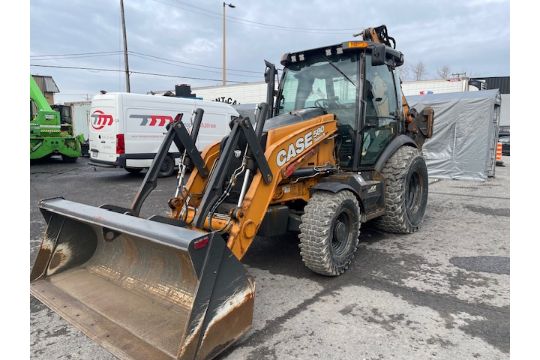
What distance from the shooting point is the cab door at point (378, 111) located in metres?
4.85

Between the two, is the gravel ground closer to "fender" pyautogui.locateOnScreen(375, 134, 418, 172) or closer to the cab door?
"fender" pyautogui.locateOnScreen(375, 134, 418, 172)

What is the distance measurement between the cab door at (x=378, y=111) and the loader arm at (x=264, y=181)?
58cm

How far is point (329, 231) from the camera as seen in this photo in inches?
145

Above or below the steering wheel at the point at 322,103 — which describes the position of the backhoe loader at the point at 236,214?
below

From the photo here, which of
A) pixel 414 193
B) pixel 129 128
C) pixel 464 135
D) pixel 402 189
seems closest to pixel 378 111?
pixel 402 189

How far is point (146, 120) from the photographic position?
36.1ft

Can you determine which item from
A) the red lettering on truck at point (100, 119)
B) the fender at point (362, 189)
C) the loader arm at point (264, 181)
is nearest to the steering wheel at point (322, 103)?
the loader arm at point (264, 181)

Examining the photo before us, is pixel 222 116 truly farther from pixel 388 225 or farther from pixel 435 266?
pixel 435 266


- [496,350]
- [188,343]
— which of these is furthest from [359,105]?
[188,343]

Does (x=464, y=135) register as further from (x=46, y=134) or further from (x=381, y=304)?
(x=46, y=134)

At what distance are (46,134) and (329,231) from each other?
14.7 meters

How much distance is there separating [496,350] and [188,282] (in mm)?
2343

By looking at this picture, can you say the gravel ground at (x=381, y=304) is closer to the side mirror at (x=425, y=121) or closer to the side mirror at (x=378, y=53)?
the side mirror at (x=425, y=121)

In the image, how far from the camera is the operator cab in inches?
184
